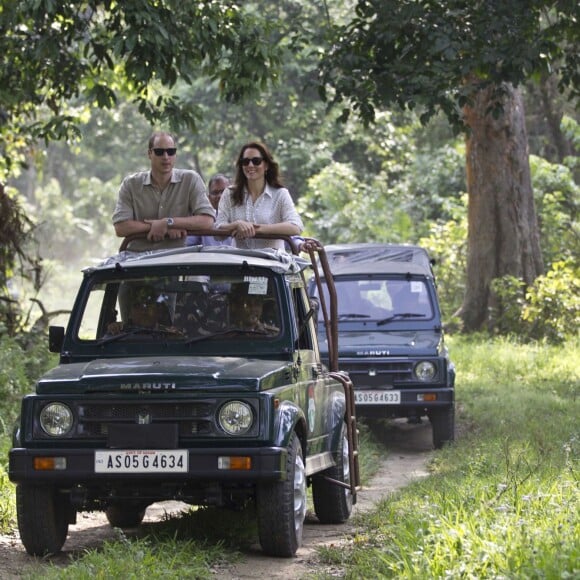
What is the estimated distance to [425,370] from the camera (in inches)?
491

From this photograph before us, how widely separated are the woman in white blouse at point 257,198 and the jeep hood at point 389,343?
138 inches

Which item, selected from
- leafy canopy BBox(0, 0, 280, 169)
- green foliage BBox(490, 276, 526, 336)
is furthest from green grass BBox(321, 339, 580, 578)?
green foliage BBox(490, 276, 526, 336)

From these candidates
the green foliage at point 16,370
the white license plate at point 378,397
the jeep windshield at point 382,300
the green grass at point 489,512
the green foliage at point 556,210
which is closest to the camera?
the green grass at point 489,512

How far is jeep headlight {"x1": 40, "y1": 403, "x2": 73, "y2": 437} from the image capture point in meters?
6.93

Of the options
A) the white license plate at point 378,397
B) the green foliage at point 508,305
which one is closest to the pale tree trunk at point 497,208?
the green foliage at point 508,305

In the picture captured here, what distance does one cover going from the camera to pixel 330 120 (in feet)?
120

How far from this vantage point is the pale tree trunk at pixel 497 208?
20797mm

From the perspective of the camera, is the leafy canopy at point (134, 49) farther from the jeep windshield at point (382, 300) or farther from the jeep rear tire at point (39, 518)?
the jeep rear tire at point (39, 518)

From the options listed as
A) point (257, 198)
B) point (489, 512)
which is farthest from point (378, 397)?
point (489, 512)

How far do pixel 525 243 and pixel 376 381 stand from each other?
955 centimetres

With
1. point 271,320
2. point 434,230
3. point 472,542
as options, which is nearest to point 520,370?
point 434,230

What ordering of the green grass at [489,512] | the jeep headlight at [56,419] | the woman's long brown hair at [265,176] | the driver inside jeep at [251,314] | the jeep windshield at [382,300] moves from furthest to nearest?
the jeep windshield at [382,300], the woman's long brown hair at [265,176], the driver inside jeep at [251,314], the jeep headlight at [56,419], the green grass at [489,512]

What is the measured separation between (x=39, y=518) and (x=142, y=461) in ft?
2.46

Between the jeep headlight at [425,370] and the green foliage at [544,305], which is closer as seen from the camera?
the jeep headlight at [425,370]
